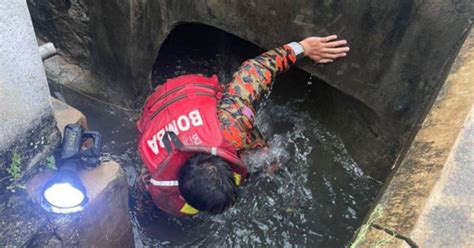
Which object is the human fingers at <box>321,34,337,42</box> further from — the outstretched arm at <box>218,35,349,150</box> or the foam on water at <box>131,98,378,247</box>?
the foam on water at <box>131,98,378,247</box>

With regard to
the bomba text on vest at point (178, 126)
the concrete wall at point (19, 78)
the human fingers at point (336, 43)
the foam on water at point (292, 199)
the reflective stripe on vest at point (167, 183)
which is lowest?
the foam on water at point (292, 199)

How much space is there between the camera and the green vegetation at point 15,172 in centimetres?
223

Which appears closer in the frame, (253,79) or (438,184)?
(438,184)

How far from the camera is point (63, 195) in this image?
2.20 metres

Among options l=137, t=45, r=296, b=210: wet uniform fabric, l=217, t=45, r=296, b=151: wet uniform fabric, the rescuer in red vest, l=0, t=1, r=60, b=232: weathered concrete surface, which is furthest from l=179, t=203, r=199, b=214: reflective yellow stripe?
l=0, t=1, r=60, b=232: weathered concrete surface

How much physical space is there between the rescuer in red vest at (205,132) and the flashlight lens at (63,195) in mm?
660

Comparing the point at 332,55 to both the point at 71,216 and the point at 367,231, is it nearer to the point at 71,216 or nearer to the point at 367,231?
the point at 367,231

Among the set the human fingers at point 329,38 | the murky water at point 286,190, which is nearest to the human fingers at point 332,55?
the human fingers at point 329,38

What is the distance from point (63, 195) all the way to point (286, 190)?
7.17ft

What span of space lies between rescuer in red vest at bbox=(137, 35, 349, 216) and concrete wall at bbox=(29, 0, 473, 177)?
0.16 m

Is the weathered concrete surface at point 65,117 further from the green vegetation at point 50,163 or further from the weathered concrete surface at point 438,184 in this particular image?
the weathered concrete surface at point 438,184

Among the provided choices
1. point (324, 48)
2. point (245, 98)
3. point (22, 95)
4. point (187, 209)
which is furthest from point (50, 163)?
point (324, 48)

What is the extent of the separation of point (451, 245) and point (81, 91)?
152 inches

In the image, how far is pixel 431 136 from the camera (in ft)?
6.86
